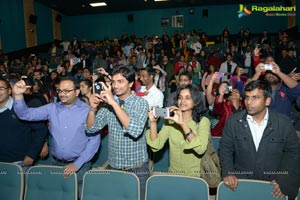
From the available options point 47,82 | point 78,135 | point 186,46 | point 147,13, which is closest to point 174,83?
point 47,82

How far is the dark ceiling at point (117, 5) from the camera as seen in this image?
46.6 ft

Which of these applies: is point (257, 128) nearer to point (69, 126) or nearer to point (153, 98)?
point (69, 126)

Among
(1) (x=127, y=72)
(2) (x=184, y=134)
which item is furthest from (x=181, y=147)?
(1) (x=127, y=72)

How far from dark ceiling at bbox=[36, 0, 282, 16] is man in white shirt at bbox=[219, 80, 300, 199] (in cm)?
1313

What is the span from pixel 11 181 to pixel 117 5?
1390 centimetres

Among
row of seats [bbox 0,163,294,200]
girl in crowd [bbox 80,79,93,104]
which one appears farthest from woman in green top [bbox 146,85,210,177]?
girl in crowd [bbox 80,79,93,104]

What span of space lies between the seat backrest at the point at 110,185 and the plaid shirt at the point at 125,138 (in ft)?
0.42

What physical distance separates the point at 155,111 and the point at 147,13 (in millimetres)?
15586

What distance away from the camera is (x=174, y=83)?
6.54m

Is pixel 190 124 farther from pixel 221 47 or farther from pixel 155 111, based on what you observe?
pixel 221 47

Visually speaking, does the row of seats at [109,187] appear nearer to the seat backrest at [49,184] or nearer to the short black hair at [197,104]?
the seat backrest at [49,184]

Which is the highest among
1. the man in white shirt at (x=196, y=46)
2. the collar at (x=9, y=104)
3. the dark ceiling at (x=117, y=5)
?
the dark ceiling at (x=117, y=5)

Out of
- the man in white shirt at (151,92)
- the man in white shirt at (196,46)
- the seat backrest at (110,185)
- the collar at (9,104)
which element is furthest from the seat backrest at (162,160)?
the man in white shirt at (196,46)

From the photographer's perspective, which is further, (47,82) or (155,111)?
(47,82)
